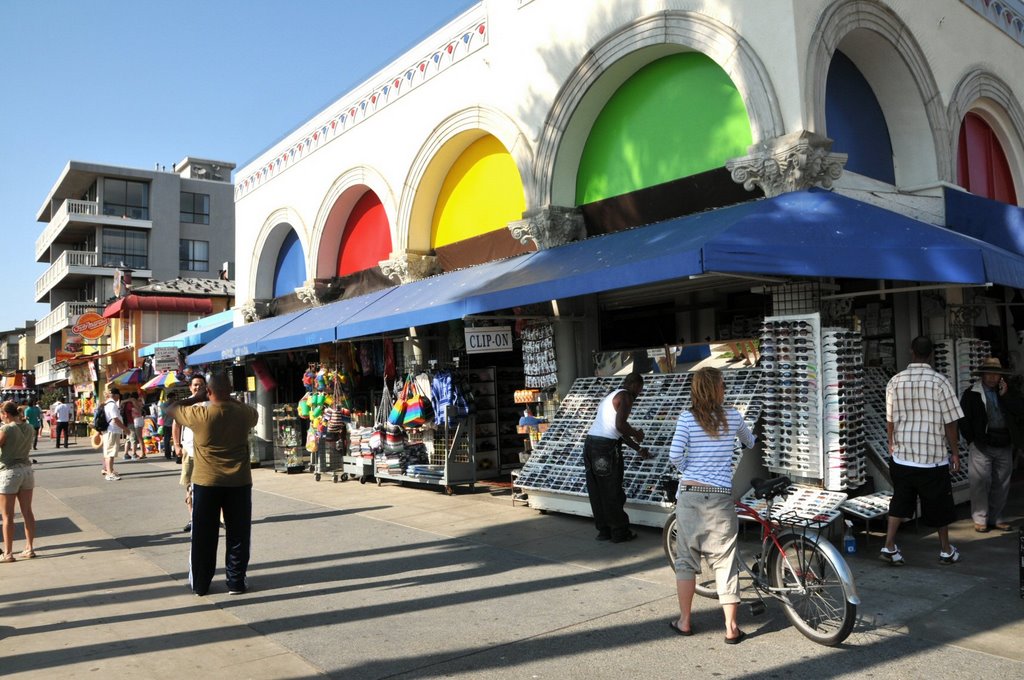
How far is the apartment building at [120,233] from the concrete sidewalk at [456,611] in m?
38.3

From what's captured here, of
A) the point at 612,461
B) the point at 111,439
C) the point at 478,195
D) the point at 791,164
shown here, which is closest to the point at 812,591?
the point at 612,461

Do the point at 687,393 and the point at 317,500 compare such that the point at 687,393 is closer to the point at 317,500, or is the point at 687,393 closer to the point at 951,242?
the point at 951,242

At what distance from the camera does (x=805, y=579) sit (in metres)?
4.88

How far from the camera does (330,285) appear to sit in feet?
54.4

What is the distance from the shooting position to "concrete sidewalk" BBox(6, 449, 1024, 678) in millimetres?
4660

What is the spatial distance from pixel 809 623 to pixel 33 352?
74303 millimetres

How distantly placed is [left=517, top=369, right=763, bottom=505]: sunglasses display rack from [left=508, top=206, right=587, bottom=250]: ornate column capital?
81.5 inches

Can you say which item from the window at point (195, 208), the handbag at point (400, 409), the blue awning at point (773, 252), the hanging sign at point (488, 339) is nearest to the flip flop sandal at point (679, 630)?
the blue awning at point (773, 252)

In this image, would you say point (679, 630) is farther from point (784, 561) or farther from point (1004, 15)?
point (1004, 15)

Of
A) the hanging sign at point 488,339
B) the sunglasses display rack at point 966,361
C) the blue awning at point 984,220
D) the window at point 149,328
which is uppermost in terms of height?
the window at point 149,328

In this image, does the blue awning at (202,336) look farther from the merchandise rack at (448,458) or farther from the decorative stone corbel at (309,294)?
the merchandise rack at (448,458)

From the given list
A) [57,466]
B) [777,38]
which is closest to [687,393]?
[777,38]

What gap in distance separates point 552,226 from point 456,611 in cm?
615

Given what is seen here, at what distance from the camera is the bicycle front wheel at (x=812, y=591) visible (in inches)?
184
